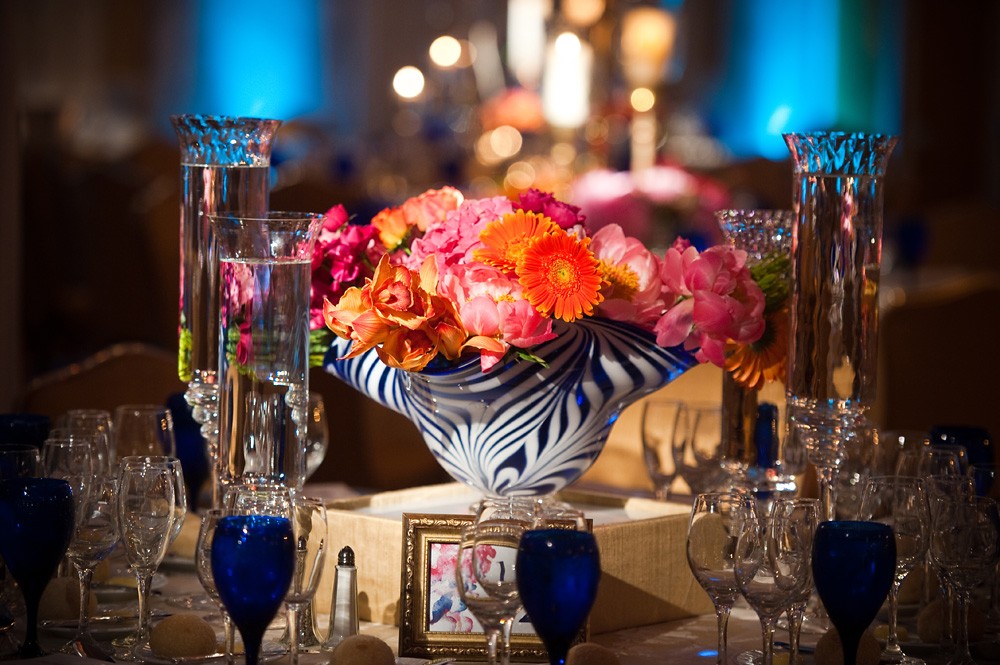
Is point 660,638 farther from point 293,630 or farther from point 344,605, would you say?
point 293,630

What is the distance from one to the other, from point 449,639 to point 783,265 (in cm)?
57

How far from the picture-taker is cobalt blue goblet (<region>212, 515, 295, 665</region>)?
110cm

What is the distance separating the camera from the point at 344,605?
4.44ft

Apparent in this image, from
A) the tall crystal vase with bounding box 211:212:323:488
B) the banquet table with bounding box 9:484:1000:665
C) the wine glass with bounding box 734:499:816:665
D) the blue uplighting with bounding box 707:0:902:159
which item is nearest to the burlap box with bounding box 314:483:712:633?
the banquet table with bounding box 9:484:1000:665

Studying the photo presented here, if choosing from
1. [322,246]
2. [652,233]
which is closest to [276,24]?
[652,233]

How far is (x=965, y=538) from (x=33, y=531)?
89 cm

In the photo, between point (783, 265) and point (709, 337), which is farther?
point (783, 265)

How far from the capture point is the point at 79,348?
661cm

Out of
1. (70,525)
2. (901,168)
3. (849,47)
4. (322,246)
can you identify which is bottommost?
(70,525)

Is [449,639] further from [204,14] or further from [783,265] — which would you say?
[204,14]

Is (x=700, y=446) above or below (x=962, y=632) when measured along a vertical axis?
above

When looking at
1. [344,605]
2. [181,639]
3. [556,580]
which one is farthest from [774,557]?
[181,639]

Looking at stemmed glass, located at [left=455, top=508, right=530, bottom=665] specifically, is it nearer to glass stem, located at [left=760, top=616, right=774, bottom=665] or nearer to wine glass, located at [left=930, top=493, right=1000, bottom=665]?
glass stem, located at [left=760, top=616, right=774, bottom=665]

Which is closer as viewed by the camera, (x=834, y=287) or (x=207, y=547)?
(x=207, y=547)
